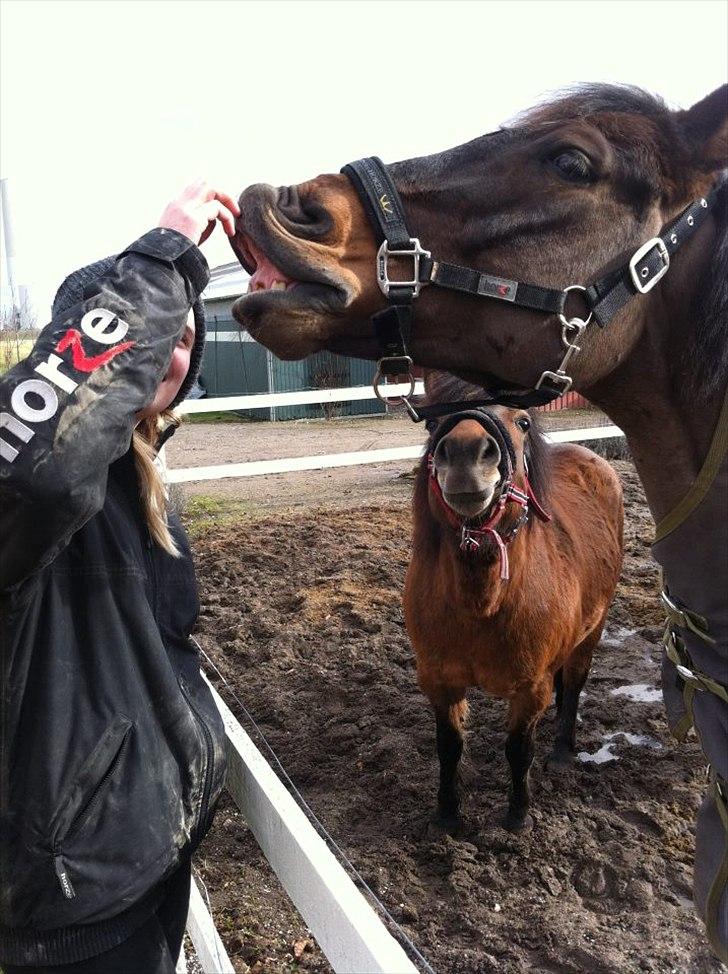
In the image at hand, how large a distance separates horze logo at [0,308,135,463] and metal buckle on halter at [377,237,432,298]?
0.52 metres

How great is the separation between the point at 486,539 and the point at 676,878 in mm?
1561

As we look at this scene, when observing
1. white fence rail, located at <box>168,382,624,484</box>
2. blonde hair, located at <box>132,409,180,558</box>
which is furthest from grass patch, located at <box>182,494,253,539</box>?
blonde hair, located at <box>132,409,180,558</box>

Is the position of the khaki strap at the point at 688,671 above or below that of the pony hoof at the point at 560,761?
above

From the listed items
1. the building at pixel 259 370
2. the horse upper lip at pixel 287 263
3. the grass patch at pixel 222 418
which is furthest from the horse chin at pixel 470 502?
the grass patch at pixel 222 418

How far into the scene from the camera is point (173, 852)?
58.9 inches

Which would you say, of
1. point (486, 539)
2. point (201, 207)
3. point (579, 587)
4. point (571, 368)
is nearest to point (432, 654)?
point (486, 539)

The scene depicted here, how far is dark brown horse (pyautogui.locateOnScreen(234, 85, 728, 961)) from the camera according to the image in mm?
1512

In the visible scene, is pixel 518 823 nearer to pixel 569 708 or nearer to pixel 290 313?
pixel 569 708

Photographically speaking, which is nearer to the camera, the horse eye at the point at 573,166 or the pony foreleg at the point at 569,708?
the horse eye at the point at 573,166

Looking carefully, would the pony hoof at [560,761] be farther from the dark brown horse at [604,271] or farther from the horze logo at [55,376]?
the horze logo at [55,376]

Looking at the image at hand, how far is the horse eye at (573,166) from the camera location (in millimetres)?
1536

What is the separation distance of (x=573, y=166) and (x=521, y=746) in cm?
245

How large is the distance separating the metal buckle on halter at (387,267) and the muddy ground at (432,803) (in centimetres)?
224

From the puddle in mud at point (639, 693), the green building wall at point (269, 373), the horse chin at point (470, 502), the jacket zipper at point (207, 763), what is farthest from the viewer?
the green building wall at point (269, 373)
